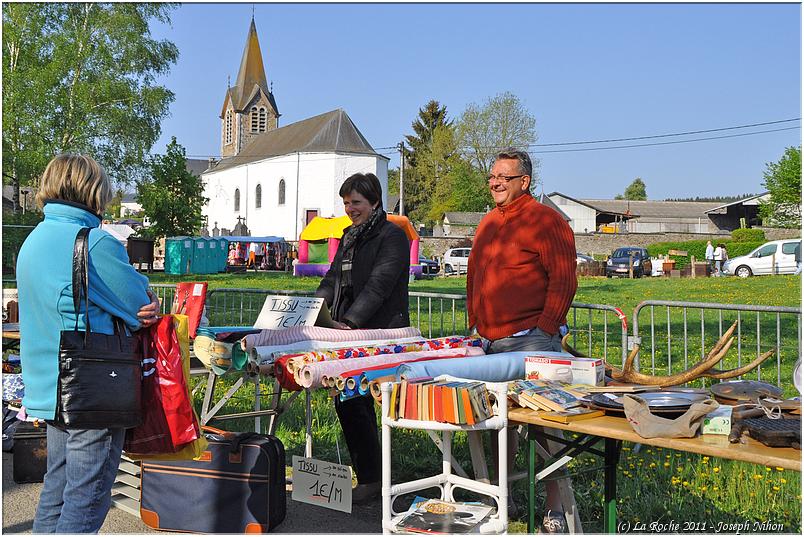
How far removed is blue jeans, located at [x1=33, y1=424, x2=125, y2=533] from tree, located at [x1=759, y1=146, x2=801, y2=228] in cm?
5550

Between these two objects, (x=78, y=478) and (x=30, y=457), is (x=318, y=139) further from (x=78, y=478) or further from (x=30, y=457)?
(x=78, y=478)

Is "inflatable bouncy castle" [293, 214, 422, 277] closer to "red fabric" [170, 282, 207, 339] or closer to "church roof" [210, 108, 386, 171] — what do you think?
"church roof" [210, 108, 386, 171]

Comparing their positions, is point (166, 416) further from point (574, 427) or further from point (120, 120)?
point (120, 120)

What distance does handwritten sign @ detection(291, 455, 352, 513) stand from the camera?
4.73m

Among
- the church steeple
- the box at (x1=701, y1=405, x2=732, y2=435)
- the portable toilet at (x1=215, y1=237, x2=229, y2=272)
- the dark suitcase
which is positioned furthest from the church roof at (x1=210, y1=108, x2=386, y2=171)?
the box at (x1=701, y1=405, x2=732, y2=435)

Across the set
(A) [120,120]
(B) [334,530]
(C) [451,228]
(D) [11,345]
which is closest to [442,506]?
(B) [334,530]

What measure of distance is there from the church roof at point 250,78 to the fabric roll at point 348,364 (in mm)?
80407

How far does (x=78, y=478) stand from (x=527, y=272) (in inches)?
92.0

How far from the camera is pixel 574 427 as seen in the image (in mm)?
3098

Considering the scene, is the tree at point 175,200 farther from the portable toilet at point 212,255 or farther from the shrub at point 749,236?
the shrub at point 749,236

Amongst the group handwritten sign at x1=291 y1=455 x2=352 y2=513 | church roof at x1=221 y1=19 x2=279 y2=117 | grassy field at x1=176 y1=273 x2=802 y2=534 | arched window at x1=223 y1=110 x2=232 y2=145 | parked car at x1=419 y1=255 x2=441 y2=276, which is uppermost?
church roof at x1=221 y1=19 x2=279 y2=117

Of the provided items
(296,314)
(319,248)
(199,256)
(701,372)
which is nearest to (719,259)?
(319,248)

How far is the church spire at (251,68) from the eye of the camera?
271ft

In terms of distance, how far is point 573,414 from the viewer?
10.5 ft
